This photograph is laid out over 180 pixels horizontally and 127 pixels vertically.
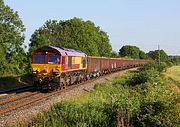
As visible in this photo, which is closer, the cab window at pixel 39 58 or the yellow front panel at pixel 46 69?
the yellow front panel at pixel 46 69

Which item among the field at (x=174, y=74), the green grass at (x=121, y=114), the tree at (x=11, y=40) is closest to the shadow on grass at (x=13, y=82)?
the tree at (x=11, y=40)

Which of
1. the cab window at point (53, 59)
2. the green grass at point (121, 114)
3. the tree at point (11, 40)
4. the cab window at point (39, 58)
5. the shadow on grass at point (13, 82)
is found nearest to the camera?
the green grass at point (121, 114)

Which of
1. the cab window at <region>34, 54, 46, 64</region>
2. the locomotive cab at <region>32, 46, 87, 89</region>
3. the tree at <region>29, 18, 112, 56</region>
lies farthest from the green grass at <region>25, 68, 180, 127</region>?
the tree at <region>29, 18, 112, 56</region>

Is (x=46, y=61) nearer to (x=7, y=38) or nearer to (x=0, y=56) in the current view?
(x=0, y=56)

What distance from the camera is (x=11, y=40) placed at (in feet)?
137

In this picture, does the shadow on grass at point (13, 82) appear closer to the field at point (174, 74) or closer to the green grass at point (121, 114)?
the green grass at point (121, 114)

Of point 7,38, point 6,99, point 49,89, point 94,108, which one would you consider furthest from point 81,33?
point 94,108

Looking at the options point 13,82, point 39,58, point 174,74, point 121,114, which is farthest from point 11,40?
point 174,74

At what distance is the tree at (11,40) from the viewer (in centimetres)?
4131

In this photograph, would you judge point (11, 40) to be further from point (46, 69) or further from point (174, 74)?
point (174, 74)

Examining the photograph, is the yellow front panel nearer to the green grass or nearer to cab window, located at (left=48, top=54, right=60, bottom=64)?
cab window, located at (left=48, top=54, right=60, bottom=64)

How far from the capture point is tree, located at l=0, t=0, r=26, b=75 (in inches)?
1626

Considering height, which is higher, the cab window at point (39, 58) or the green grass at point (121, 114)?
the cab window at point (39, 58)

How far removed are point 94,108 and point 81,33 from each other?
234 ft
